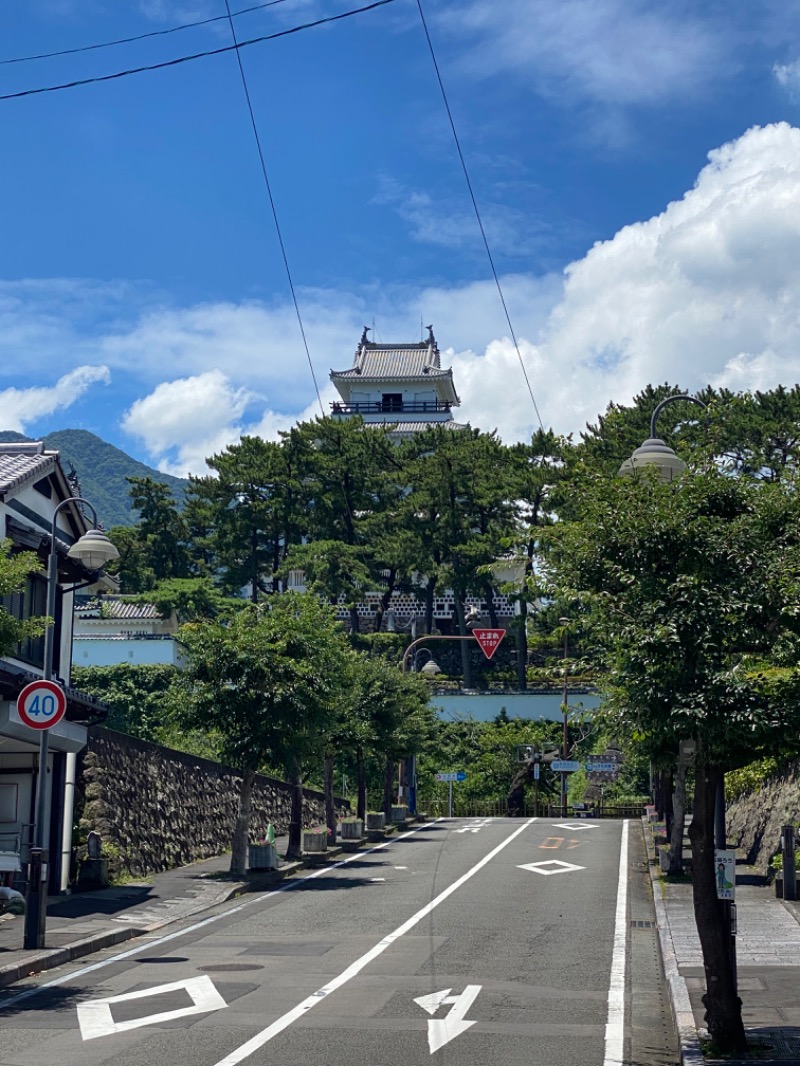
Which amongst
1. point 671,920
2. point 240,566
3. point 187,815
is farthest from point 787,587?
point 240,566

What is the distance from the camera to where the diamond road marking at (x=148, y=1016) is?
1146 centimetres

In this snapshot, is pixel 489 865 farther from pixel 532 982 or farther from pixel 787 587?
pixel 787 587

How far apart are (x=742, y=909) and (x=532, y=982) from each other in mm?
7420

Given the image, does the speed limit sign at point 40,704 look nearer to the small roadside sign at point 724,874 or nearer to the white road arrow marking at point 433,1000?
the white road arrow marking at point 433,1000

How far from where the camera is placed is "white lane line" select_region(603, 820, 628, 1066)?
10.6 meters

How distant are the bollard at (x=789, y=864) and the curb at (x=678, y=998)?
2.20m

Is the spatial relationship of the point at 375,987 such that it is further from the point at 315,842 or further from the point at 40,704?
the point at 315,842

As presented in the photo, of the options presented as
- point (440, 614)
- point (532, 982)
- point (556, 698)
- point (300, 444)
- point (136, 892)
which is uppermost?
point (300, 444)

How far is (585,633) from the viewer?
474 inches

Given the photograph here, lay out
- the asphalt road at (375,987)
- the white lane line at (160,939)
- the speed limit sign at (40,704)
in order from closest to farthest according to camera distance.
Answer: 1. the asphalt road at (375,987)
2. the white lane line at (160,939)
3. the speed limit sign at (40,704)

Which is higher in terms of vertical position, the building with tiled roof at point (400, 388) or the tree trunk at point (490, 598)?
the building with tiled roof at point (400, 388)

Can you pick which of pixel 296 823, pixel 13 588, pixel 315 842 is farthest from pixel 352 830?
pixel 13 588

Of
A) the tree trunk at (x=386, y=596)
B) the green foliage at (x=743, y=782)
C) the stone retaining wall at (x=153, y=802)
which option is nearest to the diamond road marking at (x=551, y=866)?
the green foliage at (x=743, y=782)

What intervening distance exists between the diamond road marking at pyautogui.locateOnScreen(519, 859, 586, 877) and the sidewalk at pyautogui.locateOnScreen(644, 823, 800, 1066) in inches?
187
